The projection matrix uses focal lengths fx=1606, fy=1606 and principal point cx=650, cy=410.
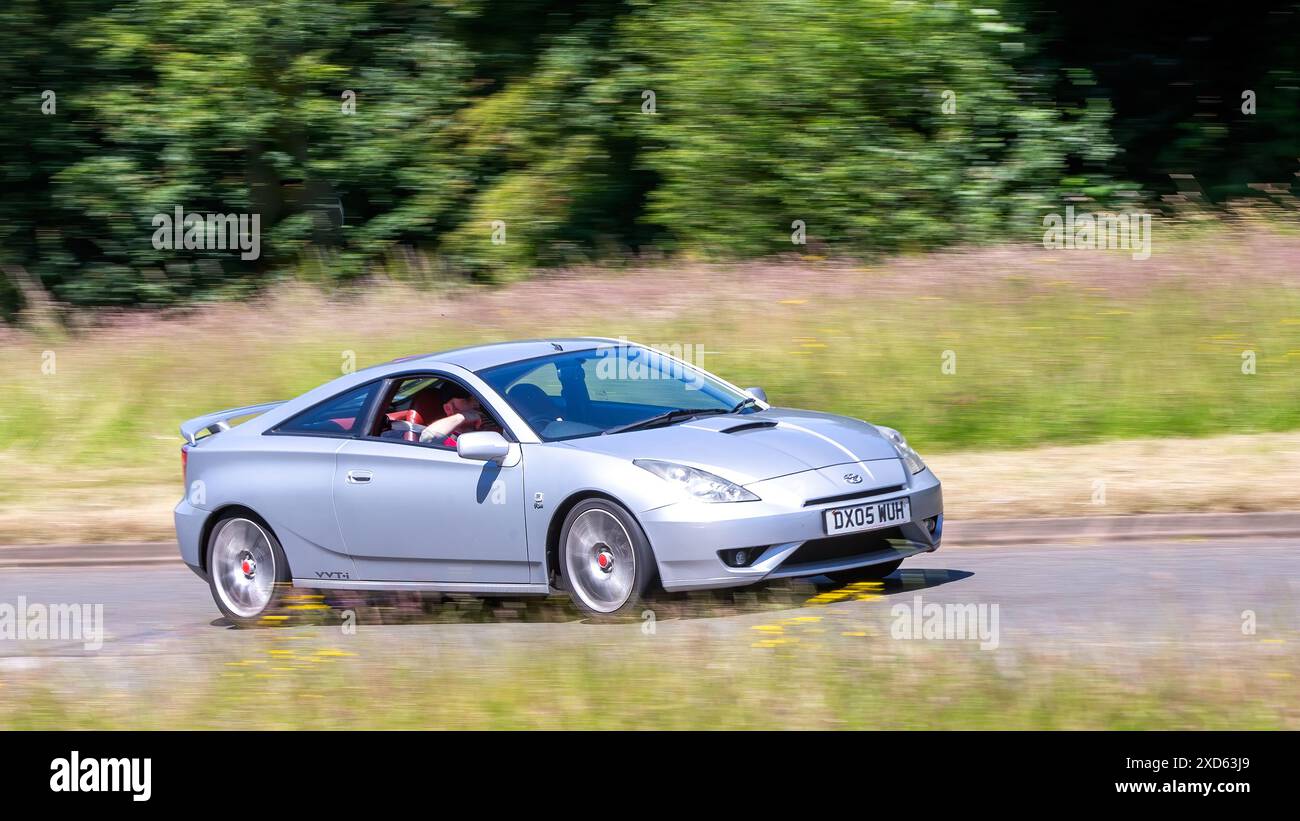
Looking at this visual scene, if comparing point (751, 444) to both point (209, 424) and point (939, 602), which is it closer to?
point (939, 602)

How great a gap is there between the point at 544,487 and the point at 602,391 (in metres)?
0.88

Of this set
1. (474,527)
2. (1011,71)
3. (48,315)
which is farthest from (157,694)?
(1011,71)

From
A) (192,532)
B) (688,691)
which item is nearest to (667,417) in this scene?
(688,691)

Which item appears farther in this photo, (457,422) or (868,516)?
(457,422)

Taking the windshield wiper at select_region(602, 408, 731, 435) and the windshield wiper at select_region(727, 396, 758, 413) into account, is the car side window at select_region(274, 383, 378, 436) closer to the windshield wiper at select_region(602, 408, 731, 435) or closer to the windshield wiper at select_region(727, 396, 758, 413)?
the windshield wiper at select_region(602, 408, 731, 435)

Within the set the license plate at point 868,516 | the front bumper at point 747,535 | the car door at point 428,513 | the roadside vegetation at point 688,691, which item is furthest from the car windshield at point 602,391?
the roadside vegetation at point 688,691

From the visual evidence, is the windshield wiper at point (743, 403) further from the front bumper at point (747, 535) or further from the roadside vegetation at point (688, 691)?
the roadside vegetation at point (688, 691)

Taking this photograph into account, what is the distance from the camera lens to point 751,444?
8203mm

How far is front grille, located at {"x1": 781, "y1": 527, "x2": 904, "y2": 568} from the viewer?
7.84 m

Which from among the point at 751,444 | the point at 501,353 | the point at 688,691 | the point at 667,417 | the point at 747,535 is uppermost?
the point at 501,353

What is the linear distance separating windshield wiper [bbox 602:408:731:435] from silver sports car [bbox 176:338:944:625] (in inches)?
0.7

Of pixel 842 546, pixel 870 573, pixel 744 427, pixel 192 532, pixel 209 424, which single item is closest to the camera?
pixel 842 546

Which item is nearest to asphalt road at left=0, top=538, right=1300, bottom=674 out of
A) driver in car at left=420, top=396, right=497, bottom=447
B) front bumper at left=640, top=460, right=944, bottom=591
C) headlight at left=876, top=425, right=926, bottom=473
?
front bumper at left=640, top=460, right=944, bottom=591

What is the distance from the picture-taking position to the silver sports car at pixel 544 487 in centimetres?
783
